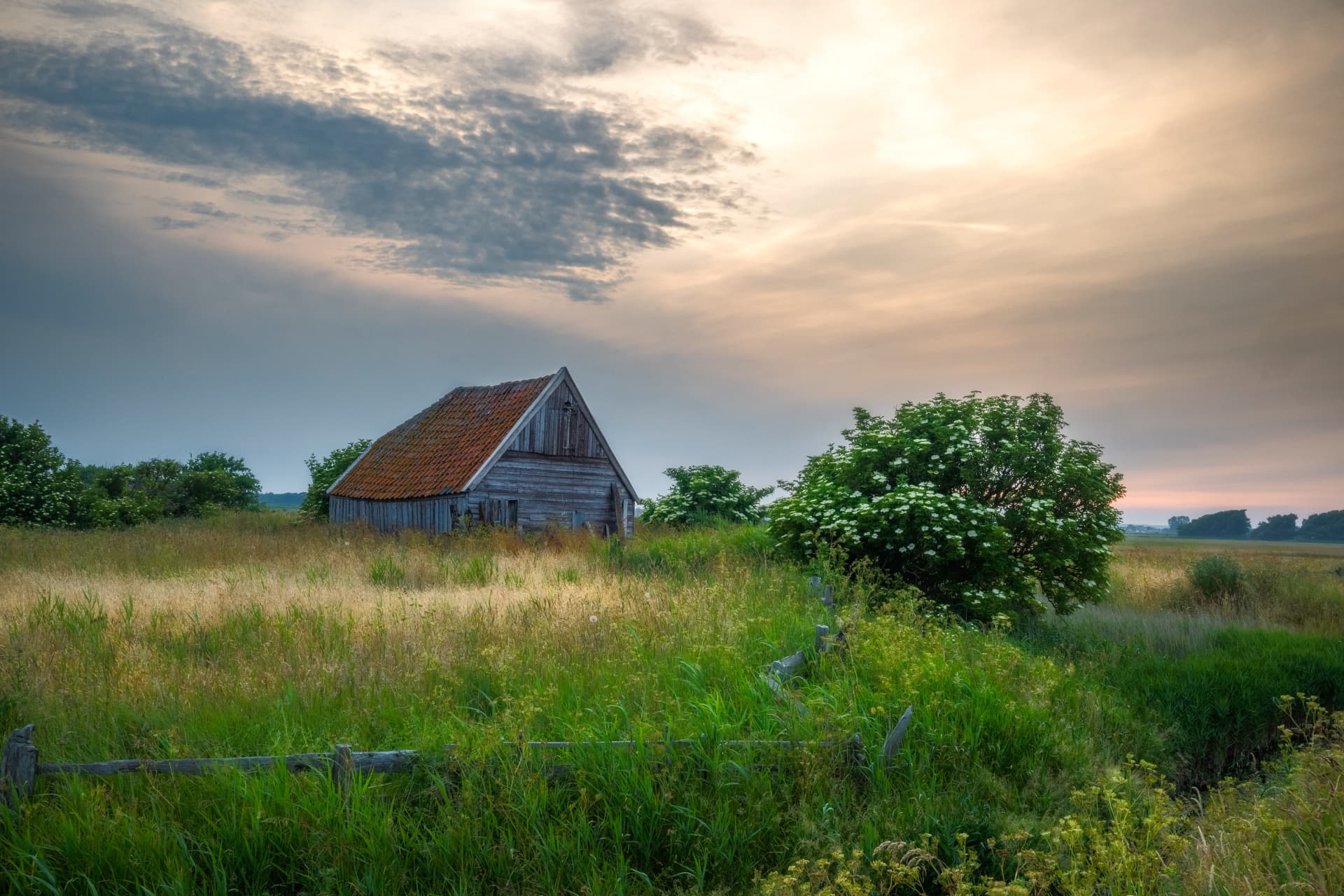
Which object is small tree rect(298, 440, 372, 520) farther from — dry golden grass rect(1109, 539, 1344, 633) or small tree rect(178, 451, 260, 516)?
dry golden grass rect(1109, 539, 1344, 633)

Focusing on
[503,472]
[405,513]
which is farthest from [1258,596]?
[405,513]

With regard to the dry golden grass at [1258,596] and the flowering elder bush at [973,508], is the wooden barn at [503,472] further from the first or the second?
the dry golden grass at [1258,596]

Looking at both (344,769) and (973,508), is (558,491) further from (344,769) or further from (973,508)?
(344,769)

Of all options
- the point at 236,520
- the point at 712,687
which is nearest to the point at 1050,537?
the point at 712,687

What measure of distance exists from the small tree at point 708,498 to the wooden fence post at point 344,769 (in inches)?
1266

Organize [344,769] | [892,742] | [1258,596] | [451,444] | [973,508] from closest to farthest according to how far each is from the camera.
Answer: [344,769]
[892,742]
[973,508]
[1258,596]
[451,444]

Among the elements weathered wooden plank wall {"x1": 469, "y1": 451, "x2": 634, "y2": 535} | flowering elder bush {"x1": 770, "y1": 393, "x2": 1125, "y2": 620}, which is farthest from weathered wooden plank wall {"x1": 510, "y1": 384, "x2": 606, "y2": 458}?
flowering elder bush {"x1": 770, "y1": 393, "x2": 1125, "y2": 620}

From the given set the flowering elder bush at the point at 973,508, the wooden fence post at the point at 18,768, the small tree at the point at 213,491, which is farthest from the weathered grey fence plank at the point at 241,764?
the small tree at the point at 213,491

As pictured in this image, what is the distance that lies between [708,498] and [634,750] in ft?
109

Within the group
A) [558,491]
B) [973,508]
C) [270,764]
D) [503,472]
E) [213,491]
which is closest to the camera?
[270,764]

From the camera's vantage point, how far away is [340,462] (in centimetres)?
4112

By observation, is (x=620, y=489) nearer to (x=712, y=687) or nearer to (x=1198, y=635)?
(x=1198, y=635)

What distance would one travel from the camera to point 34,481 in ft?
123

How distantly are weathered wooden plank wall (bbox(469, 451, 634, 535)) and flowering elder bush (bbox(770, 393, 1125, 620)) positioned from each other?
1343 cm
